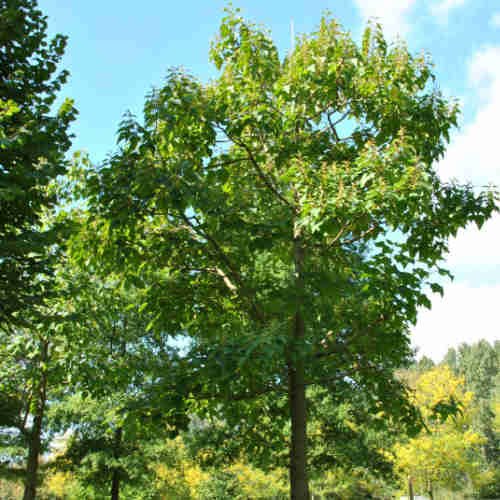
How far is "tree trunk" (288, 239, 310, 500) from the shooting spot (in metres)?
5.78

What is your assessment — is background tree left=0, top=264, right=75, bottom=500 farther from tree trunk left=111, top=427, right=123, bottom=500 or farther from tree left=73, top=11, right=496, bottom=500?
tree trunk left=111, top=427, right=123, bottom=500

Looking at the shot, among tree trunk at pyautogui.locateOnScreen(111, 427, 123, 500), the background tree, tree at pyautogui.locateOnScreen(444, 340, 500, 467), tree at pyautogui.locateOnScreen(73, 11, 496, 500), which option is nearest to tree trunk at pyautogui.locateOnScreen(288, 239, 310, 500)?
tree at pyautogui.locateOnScreen(73, 11, 496, 500)

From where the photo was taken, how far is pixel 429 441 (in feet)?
77.4

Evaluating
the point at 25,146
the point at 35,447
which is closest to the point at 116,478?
the point at 35,447

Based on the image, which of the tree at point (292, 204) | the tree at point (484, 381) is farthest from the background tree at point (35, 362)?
the tree at point (484, 381)

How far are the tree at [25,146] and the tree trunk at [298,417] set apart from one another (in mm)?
3590

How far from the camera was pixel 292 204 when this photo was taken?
253 inches

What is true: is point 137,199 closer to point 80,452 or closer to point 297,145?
point 297,145

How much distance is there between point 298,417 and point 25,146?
5.71 metres

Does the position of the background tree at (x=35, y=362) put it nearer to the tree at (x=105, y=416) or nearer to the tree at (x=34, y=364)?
the tree at (x=34, y=364)

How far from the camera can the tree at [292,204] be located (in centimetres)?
513

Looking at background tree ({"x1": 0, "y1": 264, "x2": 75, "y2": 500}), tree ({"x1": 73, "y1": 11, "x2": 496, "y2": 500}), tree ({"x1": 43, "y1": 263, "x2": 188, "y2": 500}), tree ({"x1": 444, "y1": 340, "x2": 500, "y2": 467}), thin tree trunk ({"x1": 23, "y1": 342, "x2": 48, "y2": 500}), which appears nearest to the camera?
tree ({"x1": 73, "y1": 11, "x2": 496, "y2": 500})

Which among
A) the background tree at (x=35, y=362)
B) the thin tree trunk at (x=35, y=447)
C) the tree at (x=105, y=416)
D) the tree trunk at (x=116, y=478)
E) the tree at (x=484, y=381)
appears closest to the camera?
the background tree at (x=35, y=362)

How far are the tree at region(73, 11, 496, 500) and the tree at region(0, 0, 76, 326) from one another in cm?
89
